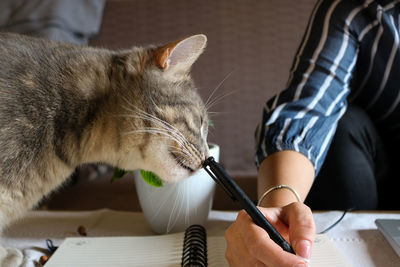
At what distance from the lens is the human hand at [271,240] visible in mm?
473

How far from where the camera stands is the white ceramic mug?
759mm

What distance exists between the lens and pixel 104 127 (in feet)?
2.19

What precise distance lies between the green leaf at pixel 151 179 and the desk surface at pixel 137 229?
0.15m

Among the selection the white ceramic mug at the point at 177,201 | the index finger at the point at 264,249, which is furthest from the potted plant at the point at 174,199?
the index finger at the point at 264,249

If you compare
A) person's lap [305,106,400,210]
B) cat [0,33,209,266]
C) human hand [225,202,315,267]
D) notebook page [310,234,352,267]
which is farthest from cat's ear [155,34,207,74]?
person's lap [305,106,400,210]

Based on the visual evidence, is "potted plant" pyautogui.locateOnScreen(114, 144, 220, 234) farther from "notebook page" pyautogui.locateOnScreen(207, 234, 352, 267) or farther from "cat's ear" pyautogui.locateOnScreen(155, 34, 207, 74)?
"cat's ear" pyautogui.locateOnScreen(155, 34, 207, 74)

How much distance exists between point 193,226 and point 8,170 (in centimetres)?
37

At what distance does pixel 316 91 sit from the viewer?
2.93ft

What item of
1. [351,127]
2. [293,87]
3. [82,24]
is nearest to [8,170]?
[293,87]

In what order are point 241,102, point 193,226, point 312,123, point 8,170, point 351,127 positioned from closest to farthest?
1. point 8,170
2. point 193,226
3. point 312,123
4. point 351,127
5. point 241,102

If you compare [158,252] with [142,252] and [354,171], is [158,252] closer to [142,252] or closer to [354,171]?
[142,252]

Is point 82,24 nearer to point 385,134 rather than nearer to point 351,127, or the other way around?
point 351,127

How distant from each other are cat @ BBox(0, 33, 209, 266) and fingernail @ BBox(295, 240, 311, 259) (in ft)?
0.86

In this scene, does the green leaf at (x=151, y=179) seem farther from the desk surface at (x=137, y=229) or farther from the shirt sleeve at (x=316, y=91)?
the shirt sleeve at (x=316, y=91)
